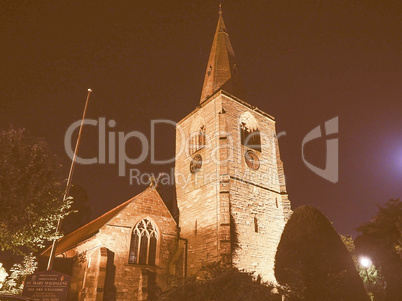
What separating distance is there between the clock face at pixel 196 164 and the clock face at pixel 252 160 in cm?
339

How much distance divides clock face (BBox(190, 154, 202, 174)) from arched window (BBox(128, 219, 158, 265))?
17.2ft

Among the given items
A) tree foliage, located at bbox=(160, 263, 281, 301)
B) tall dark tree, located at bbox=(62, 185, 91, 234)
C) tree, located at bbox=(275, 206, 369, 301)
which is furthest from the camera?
tall dark tree, located at bbox=(62, 185, 91, 234)

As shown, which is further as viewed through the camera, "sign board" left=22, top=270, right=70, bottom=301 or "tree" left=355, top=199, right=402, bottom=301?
"tree" left=355, top=199, right=402, bottom=301

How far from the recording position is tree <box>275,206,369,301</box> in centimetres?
1195

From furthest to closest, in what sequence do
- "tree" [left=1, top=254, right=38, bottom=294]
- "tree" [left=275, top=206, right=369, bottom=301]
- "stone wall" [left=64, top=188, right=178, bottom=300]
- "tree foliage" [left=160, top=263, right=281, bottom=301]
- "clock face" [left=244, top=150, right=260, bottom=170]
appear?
"clock face" [left=244, top=150, right=260, bottom=170] < "tree" [left=1, top=254, right=38, bottom=294] < "stone wall" [left=64, top=188, right=178, bottom=300] < "tree" [left=275, top=206, right=369, bottom=301] < "tree foliage" [left=160, top=263, right=281, bottom=301]

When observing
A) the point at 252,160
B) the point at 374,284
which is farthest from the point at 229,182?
the point at 374,284

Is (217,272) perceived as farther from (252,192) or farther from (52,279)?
(252,192)

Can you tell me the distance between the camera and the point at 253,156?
72.6 feet

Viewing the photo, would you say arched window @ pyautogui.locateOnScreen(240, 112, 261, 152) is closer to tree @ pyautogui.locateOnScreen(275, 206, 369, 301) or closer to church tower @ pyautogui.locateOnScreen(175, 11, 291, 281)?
Answer: church tower @ pyautogui.locateOnScreen(175, 11, 291, 281)

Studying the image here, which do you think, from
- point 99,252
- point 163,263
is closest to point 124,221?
point 99,252

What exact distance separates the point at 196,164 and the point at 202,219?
458 cm

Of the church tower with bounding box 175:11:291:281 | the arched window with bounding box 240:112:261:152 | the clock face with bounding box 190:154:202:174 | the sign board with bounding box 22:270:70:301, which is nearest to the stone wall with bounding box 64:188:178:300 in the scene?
the church tower with bounding box 175:11:291:281

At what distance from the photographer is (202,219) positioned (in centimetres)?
1930

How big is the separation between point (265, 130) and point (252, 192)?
6.49 metres
